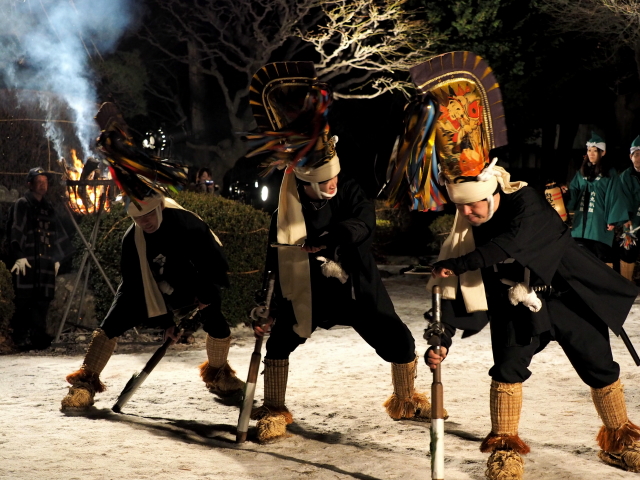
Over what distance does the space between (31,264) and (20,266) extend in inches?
4.2

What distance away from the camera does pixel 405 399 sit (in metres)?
5.17

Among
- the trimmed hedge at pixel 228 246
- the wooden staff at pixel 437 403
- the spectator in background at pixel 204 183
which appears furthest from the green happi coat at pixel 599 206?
the wooden staff at pixel 437 403

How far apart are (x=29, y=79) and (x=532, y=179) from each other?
1185 centimetres

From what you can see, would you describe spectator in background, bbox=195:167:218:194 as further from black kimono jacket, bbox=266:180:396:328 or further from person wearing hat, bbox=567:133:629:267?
black kimono jacket, bbox=266:180:396:328

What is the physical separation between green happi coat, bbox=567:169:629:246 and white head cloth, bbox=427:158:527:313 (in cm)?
566

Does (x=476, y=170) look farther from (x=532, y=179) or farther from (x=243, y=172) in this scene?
(x=243, y=172)

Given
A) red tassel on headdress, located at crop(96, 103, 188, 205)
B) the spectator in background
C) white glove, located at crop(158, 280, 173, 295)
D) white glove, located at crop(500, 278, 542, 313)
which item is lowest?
white glove, located at crop(500, 278, 542, 313)

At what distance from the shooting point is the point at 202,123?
63.2 ft

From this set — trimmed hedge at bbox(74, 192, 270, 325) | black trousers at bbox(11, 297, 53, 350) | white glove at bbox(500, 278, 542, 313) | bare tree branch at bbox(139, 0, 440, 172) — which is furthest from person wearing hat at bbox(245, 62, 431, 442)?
bare tree branch at bbox(139, 0, 440, 172)

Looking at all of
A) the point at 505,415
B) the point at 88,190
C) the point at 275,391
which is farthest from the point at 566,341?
the point at 88,190

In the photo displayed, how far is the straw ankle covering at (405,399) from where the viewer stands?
5.15m

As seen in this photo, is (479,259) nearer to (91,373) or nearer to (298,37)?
(91,373)

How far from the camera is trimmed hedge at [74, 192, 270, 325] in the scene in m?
7.99

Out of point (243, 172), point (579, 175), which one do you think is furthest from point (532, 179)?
point (579, 175)
